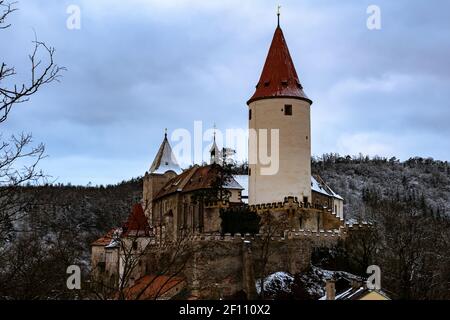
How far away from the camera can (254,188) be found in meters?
49.0

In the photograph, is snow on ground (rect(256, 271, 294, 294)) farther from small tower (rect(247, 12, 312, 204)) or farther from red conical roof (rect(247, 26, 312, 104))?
red conical roof (rect(247, 26, 312, 104))

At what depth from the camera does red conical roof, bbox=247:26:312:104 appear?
Result: 49.2 m

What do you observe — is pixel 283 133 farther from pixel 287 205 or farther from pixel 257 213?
pixel 257 213

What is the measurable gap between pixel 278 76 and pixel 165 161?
21.2m

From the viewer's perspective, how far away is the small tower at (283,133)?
157 feet

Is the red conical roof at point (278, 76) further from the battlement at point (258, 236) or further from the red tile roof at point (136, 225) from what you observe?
the red tile roof at point (136, 225)

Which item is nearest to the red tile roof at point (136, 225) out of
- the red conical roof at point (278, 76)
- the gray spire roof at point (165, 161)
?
the gray spire roof at point (165, 161)

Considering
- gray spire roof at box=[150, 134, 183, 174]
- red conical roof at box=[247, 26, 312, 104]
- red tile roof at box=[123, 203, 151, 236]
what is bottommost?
red tile roof at box=[123, 203, 151, 236]

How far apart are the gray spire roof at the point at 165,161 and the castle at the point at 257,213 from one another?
7.41 metres

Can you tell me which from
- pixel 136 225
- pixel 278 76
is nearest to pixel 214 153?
pixel 136 225

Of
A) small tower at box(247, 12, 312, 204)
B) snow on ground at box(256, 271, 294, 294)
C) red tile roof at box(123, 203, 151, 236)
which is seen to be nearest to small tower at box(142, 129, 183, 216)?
red tile roof at box(123, 203, 151, 236)
